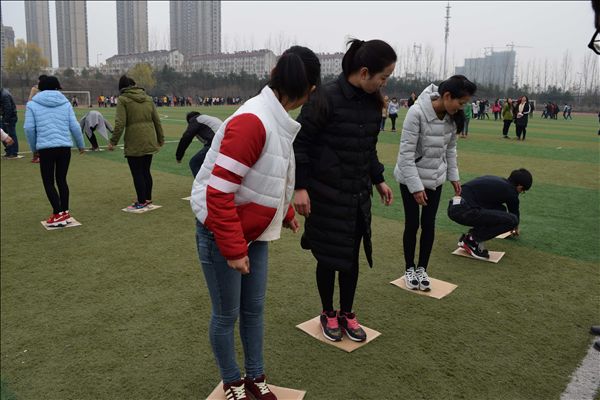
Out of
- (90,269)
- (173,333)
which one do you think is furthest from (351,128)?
(90,269)

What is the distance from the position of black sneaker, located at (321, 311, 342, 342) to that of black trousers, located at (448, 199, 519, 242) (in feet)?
7.77

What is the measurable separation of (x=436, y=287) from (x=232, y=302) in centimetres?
245

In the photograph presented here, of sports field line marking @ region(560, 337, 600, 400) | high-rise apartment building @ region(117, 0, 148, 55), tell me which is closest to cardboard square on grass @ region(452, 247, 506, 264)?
sports field line marking @ region(560, 337, 600, 400)

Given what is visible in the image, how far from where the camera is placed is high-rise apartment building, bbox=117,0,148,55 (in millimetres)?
130100

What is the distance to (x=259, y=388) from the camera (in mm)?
2607

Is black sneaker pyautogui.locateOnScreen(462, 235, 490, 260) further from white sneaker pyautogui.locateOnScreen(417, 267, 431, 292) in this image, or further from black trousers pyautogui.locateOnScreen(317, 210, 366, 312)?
black trousers pyautogui.locateOnScreen(317, 210, 366, 312)

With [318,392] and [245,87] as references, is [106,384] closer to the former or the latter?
[318,392]

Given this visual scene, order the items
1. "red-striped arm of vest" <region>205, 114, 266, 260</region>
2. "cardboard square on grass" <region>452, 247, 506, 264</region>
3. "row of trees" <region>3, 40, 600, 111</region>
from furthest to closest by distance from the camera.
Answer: "row of trees" <region>3, 40, 600, 111</region>
"cardboard square on grass" <region>452, 247, 506, 264</region>
"red-striped arm of vest" <region>205, 114, 266, 260</region>

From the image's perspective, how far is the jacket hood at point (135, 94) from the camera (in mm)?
6457

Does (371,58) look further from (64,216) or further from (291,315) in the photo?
(64,216)

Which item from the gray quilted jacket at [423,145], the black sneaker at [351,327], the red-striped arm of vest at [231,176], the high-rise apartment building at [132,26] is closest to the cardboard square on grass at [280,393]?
the black sneaker at [351,327]

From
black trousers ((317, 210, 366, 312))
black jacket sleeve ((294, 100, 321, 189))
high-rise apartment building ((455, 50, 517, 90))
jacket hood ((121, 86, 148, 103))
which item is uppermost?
high-rise apartment building ((455, 50, 517, 90))

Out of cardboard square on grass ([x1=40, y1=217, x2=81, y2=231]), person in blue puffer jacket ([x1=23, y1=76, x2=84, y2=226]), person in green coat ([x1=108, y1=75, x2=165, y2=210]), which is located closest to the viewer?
person in blue puffer jacket ([x1=23, y1=76, x2=84, y2=226])

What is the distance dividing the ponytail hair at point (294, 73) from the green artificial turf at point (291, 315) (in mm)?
1661
